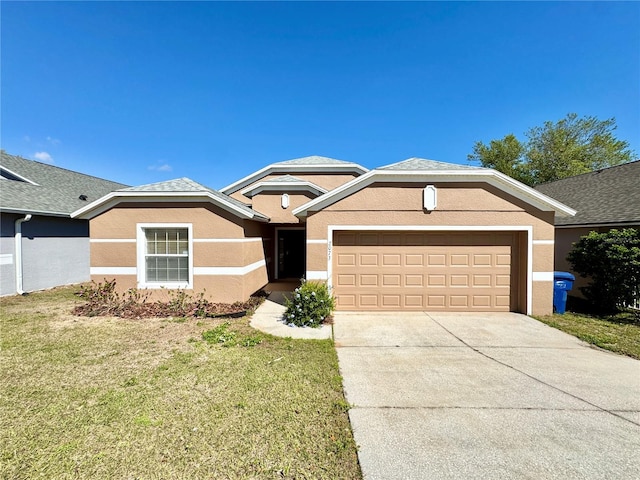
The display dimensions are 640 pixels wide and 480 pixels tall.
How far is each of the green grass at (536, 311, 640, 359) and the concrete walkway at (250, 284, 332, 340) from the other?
584cm

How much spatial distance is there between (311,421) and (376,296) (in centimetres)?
503

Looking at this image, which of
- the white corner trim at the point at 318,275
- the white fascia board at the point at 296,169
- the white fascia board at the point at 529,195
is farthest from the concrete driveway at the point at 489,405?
the white fascia board at the point at 296,169

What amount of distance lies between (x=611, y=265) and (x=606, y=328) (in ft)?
6.37

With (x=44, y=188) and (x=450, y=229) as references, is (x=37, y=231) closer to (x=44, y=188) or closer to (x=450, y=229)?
(x=44, y=188)

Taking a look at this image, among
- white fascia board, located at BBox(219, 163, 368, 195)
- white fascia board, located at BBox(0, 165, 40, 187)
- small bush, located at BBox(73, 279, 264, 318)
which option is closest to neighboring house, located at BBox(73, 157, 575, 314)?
small bush, located at BBox(73, 279, 264, 318)

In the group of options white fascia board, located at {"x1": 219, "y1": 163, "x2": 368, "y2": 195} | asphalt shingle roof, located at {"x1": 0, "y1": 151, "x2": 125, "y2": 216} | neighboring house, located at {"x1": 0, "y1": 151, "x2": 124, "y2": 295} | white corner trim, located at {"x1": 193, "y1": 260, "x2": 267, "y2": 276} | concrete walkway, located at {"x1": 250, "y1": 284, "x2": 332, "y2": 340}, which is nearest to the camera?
concrete walkway, located at {"x1": 250, "y1": 284, "x2": 332, "y2": 340}

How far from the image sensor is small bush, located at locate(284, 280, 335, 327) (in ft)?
21.5

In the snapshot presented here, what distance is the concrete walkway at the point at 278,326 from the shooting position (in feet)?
19.6

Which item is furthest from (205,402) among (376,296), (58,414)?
(376,296)

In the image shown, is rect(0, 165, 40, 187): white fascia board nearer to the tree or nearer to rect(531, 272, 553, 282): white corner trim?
rect(531, 272, 553, 282): white corner trim

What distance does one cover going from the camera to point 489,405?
3.51m

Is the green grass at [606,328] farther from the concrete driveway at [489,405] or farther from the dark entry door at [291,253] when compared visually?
the dark entry door at [291,253]

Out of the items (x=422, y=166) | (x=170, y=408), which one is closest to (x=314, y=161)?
(x=422, y=166)

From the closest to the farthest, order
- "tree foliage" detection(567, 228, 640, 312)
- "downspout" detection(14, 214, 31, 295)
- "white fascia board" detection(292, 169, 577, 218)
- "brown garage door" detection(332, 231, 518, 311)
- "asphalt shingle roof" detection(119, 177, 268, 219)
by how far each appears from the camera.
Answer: "tree foliage" detection(567, 228, 640, 312), "white fascia board" detection(292, 169, 577, 218), "brown garage door" detection(332, 231, 518, 311), "asphalt shingle roof" detection(119, 177, 268, 219), "downspout" detection(14, 214, 31, 295)
